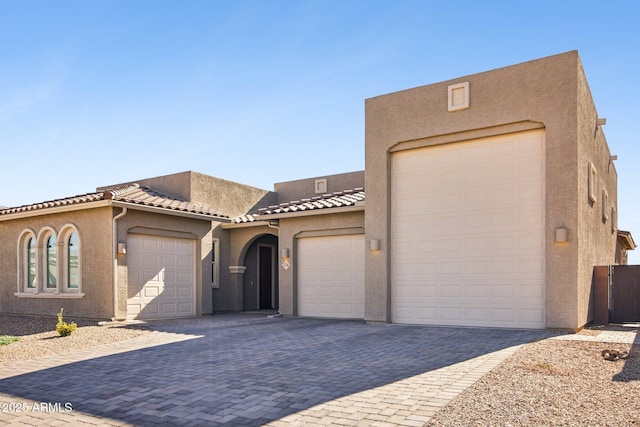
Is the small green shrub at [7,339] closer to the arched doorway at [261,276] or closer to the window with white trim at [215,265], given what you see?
the window with white trim at [215,265]

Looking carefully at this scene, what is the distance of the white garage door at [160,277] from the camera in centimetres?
1448

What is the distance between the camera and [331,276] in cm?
1473

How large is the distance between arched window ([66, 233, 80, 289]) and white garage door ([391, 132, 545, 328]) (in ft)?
30.5

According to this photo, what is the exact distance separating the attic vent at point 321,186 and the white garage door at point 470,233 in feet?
26.2

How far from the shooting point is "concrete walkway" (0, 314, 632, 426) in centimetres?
494

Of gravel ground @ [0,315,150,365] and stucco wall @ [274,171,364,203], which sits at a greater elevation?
stucco wall @ [274,171,364,203]

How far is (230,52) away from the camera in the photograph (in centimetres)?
1278

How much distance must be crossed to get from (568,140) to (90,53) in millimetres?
11545

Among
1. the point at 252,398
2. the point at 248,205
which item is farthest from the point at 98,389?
the point at 248,205

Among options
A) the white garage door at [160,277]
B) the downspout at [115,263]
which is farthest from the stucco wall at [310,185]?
the downspout at [115,263]

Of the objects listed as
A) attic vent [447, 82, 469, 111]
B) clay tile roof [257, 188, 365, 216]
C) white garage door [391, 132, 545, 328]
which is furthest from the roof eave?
attic vent [447, 82, 469, 111]

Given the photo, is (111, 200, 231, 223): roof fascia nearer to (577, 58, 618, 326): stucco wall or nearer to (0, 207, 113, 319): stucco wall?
(0, 207, 113, 319): stucco wall

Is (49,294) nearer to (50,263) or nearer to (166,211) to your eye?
(50,263)

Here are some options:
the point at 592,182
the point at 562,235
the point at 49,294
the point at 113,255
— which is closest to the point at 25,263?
the point at 49,294
